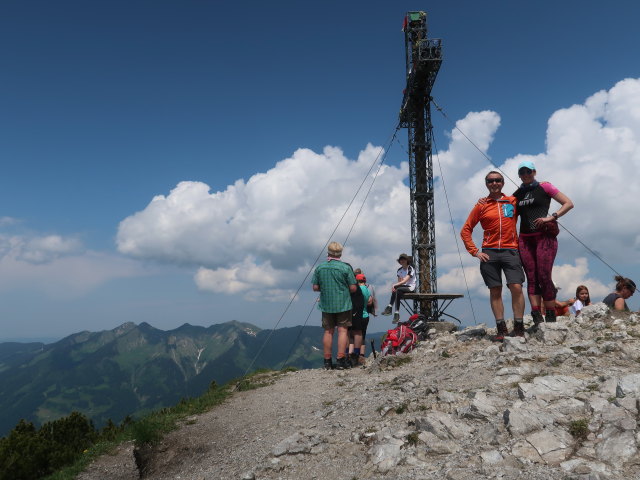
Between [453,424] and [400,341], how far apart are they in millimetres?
6440

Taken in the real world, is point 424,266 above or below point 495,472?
above

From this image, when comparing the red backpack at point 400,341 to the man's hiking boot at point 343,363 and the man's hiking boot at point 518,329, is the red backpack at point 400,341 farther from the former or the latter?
the man's hiking boot at point 518,329

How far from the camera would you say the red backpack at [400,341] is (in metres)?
10.4

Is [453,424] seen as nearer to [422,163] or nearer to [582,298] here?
[582,298]

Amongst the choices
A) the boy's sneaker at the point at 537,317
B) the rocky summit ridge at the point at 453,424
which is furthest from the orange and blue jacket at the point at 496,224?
the rocky summit ridge at the point at 453,424

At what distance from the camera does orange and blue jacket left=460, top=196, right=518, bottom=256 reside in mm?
7371

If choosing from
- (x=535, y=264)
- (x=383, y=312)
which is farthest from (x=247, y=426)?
(x=383, y=312)

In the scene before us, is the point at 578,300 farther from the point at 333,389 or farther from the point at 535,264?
the point at 333,389

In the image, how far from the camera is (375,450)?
4.12 meters

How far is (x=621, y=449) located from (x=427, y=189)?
18.6 m

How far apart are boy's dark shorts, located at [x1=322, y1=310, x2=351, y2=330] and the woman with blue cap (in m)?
3.67

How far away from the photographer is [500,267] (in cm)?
746

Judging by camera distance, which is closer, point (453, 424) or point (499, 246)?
point (453, 424)

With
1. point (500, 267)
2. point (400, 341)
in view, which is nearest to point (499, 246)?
point (500, 267)
